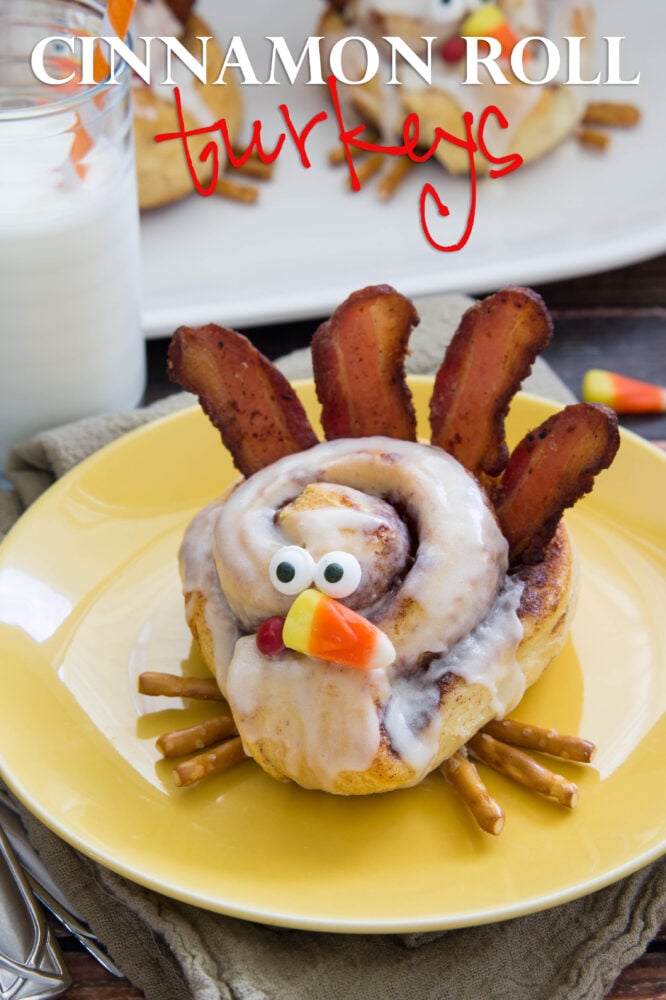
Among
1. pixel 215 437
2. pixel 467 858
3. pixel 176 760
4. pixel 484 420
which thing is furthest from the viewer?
pixel 215 437


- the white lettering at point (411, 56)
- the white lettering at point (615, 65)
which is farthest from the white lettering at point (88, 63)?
the white lettering at point (615, 65)

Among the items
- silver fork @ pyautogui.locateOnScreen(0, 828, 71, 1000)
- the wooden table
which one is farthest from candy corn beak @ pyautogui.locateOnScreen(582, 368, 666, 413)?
silver fork @ pyautogui.locateOnScreen(0, 828, 71, 1000)

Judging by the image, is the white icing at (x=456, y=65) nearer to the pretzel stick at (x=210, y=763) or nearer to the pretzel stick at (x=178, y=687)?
the pretzel stick at (x=178, y=687)

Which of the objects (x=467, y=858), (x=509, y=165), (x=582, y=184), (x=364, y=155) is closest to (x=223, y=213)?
(x=364, y=155)

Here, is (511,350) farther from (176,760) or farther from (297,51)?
(297,51)

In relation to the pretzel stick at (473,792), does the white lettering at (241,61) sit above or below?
above

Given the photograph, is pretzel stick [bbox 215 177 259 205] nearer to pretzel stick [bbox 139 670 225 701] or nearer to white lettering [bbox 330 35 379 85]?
white lettering [bbox 330 35 379 85]
